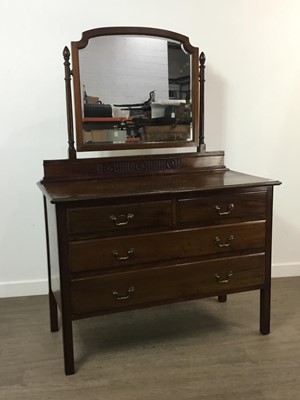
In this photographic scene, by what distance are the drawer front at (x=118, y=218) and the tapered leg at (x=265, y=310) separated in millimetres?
637

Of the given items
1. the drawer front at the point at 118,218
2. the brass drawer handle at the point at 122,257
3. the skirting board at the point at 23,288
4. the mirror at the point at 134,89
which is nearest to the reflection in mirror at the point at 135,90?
the mirror at the point at 134,89

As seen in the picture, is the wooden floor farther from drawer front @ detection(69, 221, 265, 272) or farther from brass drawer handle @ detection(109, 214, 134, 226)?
brass drawer handle @ detection(109, 214, 134, 226)

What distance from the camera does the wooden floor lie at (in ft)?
5.60

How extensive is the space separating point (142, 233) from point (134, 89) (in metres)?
0.82

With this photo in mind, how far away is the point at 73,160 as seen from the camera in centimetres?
207

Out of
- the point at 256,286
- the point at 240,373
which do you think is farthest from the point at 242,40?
the point at 240,373

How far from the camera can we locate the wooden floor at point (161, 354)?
171 cm

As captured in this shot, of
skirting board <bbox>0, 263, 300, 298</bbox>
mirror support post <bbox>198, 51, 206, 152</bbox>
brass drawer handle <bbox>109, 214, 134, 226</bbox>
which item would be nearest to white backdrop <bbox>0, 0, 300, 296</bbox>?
skirting board <bbox>0, 263, 300, 298</bbox>

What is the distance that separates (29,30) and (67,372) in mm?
1785

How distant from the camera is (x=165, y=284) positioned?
1.88m

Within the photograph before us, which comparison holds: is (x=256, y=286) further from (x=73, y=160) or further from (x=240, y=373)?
(x=73, y=160)

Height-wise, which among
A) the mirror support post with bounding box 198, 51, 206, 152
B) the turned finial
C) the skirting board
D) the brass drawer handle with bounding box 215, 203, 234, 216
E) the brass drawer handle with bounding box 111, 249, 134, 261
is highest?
the turned finial

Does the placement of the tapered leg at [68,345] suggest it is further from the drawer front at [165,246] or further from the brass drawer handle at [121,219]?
the brass drawer handle at [121,219]

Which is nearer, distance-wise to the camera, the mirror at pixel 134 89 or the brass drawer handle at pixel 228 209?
the brass drawer handle at pixel 228 209
